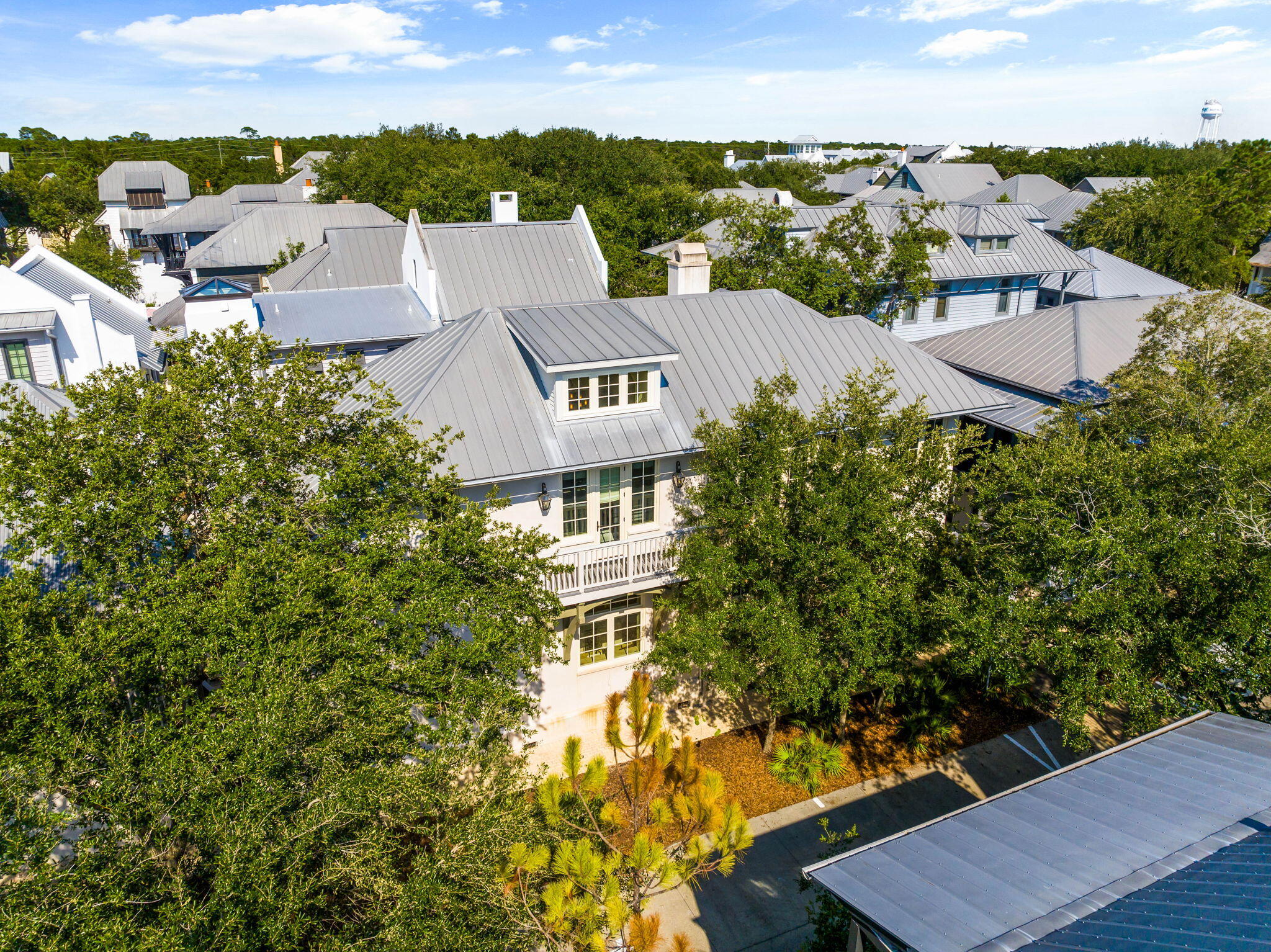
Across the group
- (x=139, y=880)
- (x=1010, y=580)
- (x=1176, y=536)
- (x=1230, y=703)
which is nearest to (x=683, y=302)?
(x=1010, y=580)

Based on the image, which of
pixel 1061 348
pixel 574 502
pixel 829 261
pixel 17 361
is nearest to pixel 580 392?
pixel 574 502

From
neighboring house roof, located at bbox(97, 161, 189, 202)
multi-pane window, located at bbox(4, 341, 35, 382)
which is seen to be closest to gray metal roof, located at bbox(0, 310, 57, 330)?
multi-pane window, located at bbox(4, 341, 35, 382)

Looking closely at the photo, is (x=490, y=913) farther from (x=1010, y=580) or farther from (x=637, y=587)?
(x=1010, y=580)

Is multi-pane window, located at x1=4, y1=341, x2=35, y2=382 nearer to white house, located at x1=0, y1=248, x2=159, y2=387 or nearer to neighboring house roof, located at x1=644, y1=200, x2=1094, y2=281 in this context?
white house, located at x1=0, y1=248, x2=159, y2=387

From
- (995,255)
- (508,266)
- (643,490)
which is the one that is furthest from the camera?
(995,255)

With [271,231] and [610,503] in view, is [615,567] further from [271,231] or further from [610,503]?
[271,231]

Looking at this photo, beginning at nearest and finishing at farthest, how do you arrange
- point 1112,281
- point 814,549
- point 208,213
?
point 814,549, point 1112,281, point 208,213
